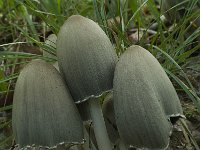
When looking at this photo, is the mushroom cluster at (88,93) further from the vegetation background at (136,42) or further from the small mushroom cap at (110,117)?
the vegetation background at (136,42)

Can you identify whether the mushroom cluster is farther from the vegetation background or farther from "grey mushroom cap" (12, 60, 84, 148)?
the vegetation background

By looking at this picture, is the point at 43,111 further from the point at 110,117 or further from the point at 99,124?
the point at 110,117

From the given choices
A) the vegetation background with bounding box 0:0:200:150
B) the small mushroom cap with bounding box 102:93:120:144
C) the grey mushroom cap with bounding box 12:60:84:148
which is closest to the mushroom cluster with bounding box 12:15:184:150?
the grey mushroom cap with bounding box 12:60:84:148

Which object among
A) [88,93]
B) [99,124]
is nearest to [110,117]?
[99,124]

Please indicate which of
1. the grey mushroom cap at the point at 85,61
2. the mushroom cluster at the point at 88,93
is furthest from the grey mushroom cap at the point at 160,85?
the grey mushroom cap at the point at 85,61

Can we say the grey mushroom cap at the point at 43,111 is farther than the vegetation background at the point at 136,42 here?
No

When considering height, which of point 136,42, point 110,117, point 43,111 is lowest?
point 110,117
